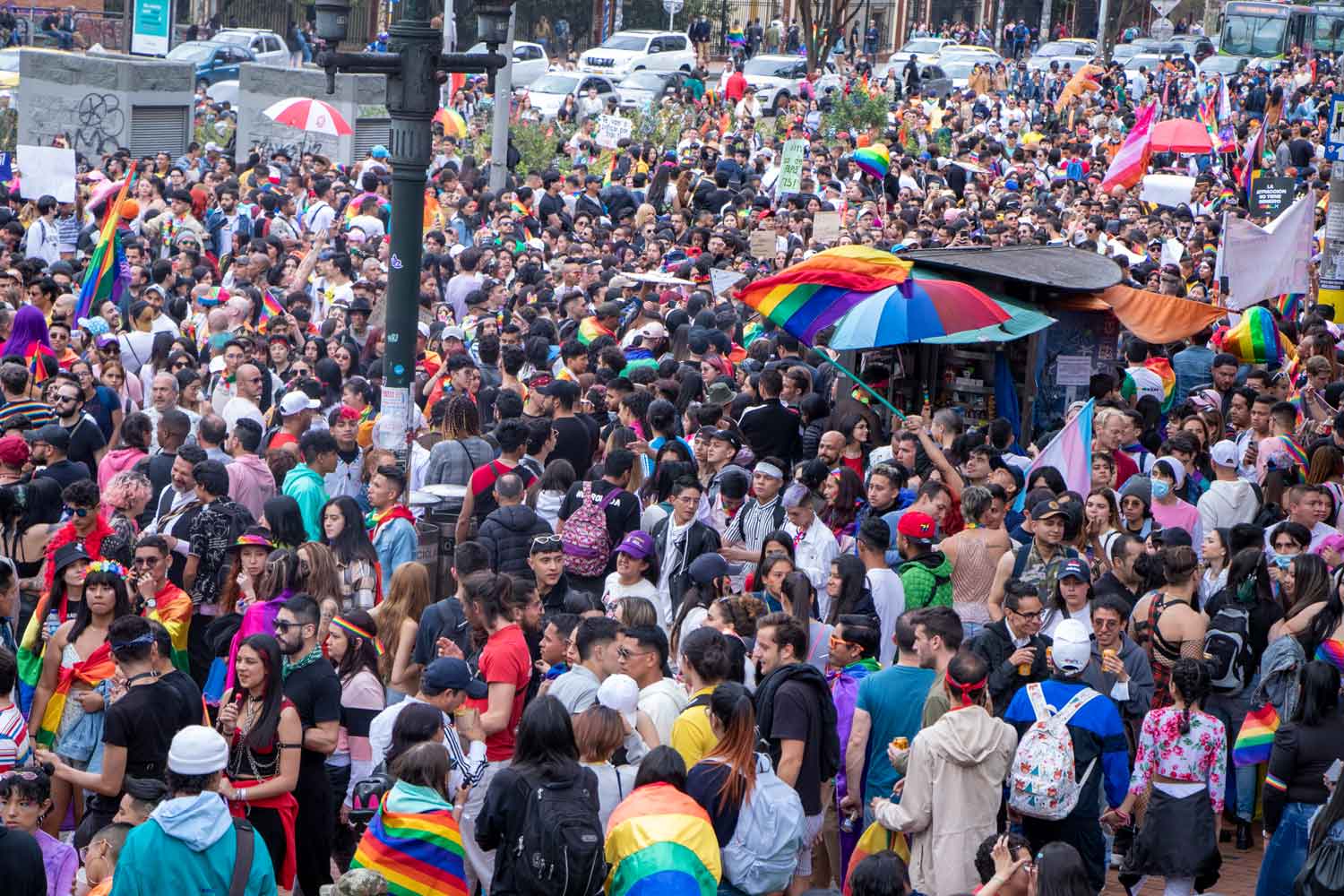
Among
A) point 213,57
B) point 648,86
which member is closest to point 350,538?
point 648,86

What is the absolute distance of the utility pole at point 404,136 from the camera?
9258 millimetres

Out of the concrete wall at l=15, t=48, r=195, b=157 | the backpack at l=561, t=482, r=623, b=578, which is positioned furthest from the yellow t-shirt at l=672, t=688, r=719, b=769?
the concrete wall at l=15, t=48, r=195, b=157

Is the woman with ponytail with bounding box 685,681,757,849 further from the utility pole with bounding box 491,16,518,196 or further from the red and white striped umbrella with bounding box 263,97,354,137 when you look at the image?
the utility pole with bounding box 491,16,518,196

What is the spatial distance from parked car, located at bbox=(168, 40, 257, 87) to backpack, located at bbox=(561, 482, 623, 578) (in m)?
33.2

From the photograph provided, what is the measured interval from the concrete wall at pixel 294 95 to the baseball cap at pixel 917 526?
20.5 meters

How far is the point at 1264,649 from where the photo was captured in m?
8.31

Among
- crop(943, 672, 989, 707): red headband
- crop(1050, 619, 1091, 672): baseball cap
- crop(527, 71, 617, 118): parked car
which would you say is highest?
crop(527, 71, 617, 118): parked car

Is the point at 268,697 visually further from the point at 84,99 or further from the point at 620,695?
the point at 84,99

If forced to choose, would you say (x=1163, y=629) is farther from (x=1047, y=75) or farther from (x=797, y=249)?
(x=1047, y=75)

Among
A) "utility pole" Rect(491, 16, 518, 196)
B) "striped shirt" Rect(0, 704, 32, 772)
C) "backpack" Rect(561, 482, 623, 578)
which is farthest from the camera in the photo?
"utility pole" Rect(491, 16, 518, 196)

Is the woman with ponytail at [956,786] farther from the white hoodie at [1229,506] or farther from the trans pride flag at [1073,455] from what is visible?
the white hoodie at [1229,506]

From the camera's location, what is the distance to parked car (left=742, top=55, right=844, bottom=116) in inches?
1543

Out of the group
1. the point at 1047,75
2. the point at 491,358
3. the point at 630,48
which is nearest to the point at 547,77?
the point at 630,48

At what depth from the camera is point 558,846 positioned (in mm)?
5898
